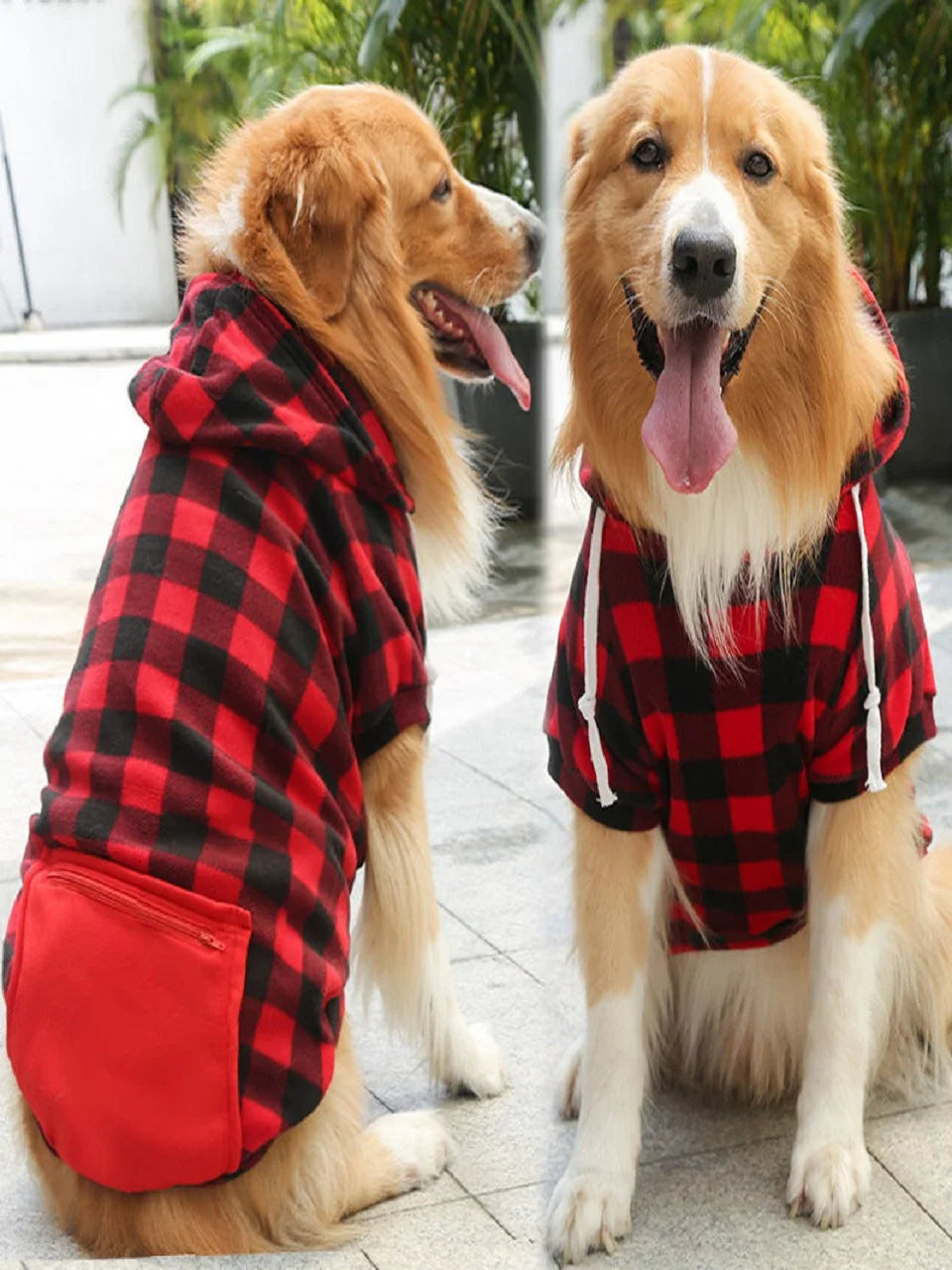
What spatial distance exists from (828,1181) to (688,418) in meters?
0.68

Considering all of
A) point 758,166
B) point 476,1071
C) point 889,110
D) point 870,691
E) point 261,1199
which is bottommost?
point 476,1071

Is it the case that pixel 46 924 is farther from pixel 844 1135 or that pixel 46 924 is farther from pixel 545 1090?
pixel 844 1135

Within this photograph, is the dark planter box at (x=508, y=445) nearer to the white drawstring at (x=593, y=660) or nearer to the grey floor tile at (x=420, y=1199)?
the white drawstring at (x=593, y=660)

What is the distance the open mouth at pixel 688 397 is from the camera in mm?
1176

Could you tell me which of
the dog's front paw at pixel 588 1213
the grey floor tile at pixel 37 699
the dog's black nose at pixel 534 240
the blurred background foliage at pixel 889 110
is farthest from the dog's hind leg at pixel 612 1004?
the grey floor tile at pixel 37 699

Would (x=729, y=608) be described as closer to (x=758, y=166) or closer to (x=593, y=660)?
(x=593, y=660)

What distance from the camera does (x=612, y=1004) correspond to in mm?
1339

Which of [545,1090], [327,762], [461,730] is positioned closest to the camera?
[327,762]

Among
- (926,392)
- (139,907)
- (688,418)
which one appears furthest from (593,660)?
(926,392)

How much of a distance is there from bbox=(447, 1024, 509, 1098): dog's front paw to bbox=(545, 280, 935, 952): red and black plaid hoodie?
1.11 feet

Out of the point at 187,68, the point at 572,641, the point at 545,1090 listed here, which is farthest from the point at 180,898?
the point at 187,68

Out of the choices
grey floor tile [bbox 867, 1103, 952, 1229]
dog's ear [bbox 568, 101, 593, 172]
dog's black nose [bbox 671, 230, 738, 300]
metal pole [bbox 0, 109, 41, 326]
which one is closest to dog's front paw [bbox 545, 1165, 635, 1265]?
grey floor tile [bbox 867, 1103, 952, 1229]

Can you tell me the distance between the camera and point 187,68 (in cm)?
156

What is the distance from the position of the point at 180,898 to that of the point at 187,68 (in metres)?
0.93
